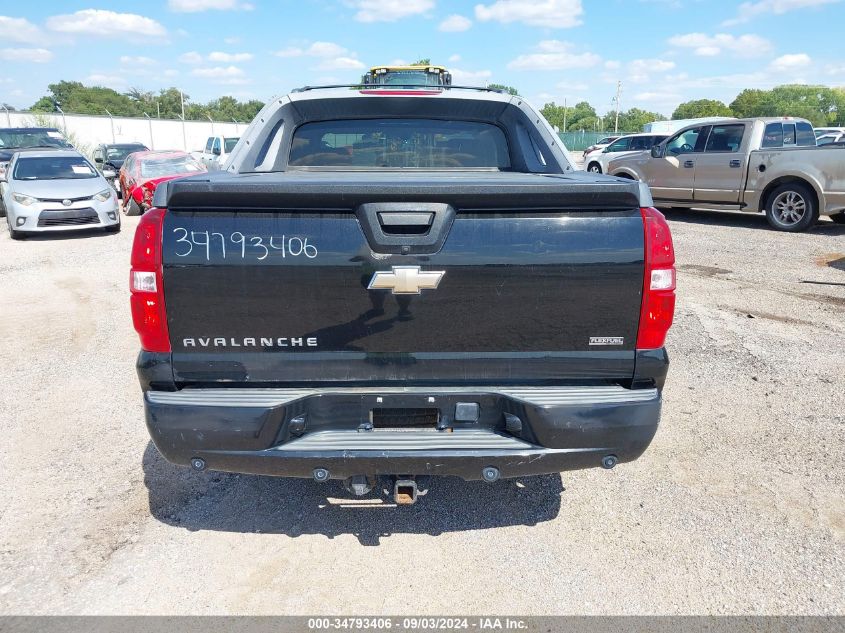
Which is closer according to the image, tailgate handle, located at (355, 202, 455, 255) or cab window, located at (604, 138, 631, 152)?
tailgate handle, located at (355, 202, 455, 255)

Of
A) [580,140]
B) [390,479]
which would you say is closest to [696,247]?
[390,479]

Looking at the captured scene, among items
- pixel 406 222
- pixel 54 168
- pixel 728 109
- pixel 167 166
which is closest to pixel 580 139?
pixel 728 109

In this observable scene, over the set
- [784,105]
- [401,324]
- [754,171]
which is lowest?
[401,324]

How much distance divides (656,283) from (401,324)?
1.04m

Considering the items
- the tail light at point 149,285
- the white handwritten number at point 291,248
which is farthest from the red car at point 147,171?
the white handwritten number at point 291,248

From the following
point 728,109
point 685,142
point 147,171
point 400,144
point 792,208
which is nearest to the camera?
point 400,144

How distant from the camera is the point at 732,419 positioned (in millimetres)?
4578

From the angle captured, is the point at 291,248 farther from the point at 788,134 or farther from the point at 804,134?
the point at 804,134

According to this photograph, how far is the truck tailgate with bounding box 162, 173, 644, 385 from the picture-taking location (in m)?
2.56

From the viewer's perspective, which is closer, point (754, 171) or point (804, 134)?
point (754, 171)

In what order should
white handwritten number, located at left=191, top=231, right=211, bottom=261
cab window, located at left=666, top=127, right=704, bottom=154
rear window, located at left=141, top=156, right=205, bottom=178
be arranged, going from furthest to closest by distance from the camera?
rear window, located at left=141, top=156, right=205, bottom=178 → cab window, located at left=666, top=127, right=704, bottom=154 → white handwritten number, located at left=191, top=231, right=211, bottom=261

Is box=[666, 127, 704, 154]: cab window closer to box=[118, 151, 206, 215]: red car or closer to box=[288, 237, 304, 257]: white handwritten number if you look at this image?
box=[118, 151, 206, 215]: red car

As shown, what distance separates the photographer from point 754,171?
12.4 m

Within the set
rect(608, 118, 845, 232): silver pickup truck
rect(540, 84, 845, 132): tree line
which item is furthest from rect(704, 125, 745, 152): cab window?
rect(540, 84, 845, 132): tree line
